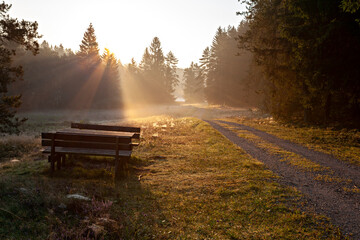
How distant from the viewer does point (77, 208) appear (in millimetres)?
4660

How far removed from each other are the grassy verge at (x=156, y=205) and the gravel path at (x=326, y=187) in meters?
0.40

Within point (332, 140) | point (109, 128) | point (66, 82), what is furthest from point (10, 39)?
point (66, 82)

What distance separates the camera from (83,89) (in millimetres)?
52344

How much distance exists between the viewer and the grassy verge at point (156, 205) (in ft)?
13.4

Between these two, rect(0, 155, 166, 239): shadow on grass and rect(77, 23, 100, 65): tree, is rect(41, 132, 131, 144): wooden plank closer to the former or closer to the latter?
rect(0, 155, 166, 239): shadow on grass

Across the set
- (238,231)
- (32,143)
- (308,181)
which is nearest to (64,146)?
(238,231)

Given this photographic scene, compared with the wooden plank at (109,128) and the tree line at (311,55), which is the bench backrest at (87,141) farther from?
the tree line at (311,55)

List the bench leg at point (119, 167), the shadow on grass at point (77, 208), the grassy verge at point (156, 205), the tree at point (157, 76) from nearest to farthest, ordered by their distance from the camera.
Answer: the shadow on grass at point (77, 208), the grassy verge at point (156, 205), the bench leg at point (119, 167), the tree at point (157, 76)

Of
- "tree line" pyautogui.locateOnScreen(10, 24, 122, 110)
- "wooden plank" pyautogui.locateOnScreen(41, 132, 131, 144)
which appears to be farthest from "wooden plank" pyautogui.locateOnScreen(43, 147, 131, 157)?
"tree line" pyautogui.locateOnScreen(10, 24, 122, 110)

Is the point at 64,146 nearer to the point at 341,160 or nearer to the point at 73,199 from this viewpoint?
the point at 73,199

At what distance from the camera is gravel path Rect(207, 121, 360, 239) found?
4.73 meters

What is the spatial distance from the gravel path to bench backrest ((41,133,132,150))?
5210mm

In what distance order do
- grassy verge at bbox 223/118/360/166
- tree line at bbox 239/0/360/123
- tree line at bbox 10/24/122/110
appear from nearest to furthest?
grassy verge at bbox 223/118/360/166, tree line at bbox 239/0/360/123, tree line at bbox 10/24/122/110

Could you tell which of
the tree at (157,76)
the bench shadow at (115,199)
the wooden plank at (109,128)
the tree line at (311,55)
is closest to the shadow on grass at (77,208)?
the bench shadow at (115,199)
